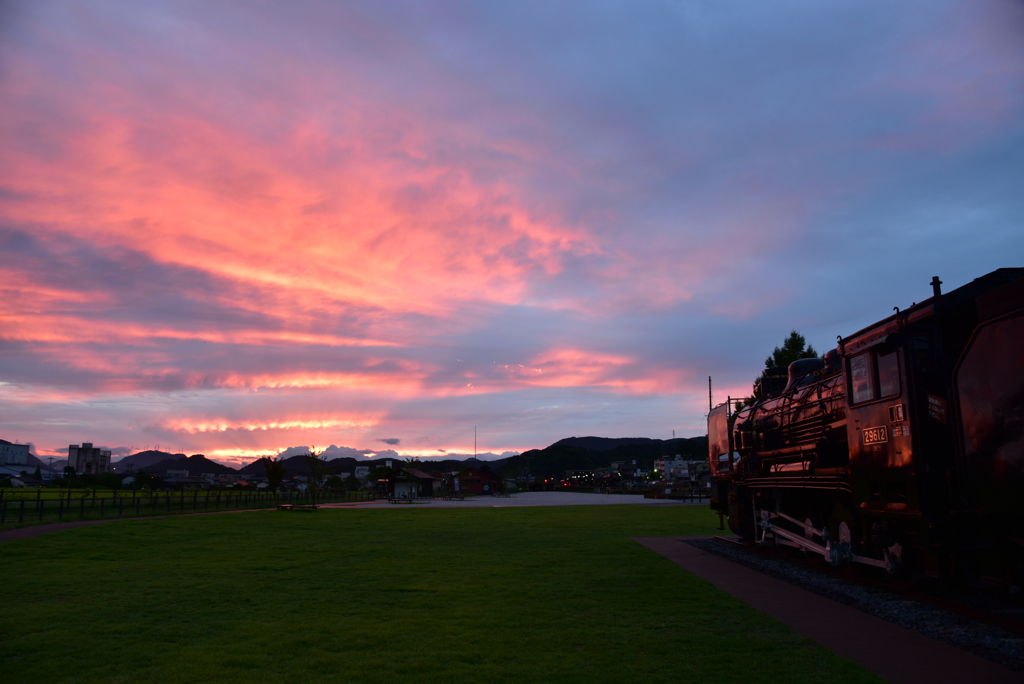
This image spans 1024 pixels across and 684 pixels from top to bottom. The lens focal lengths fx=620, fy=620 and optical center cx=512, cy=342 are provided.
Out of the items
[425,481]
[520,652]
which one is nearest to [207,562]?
[520,652]

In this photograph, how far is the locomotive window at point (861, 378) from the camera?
9820 mm

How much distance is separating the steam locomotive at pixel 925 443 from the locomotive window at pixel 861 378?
3 centimetres

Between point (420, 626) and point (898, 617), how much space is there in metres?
6.58

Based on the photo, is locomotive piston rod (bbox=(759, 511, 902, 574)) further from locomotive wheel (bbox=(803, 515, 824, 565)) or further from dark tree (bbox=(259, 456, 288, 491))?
dark tree (bbox=(259, 456, 288, 491))

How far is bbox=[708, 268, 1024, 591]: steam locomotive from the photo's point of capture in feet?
22.7

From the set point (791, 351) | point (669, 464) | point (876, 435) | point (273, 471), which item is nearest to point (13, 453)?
point (273, 471)

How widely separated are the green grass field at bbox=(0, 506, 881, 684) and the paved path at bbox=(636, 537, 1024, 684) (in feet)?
1.13

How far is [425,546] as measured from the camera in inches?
695

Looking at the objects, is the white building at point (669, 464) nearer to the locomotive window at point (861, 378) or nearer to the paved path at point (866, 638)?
the paved path at point (866, 638)

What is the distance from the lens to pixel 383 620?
8508mm

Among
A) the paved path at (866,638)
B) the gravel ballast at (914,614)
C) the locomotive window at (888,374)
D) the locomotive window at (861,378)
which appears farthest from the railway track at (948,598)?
the locomotive window at (861,378)

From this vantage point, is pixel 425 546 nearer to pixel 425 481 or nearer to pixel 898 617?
pixel 898 617

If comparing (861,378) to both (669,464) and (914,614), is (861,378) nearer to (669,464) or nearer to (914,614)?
(914,614)

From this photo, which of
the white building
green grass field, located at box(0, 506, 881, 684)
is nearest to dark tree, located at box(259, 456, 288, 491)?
green grass field, located at box(0, 506, 881, 684)
